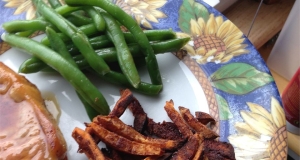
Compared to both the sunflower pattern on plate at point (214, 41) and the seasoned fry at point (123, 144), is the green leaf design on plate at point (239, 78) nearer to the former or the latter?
the sunflower pattern on plate at point (214, 41)

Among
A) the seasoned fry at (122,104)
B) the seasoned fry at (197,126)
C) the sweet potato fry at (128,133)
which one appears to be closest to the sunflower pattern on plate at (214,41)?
the seasoned fry at (197,126)

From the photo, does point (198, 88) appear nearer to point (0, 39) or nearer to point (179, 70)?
point (179, 70)

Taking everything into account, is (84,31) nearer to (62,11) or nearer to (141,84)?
(62,11)

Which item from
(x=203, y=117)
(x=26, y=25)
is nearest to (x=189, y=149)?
(x=203, y=117)

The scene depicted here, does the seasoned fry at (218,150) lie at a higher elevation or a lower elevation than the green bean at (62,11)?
lower

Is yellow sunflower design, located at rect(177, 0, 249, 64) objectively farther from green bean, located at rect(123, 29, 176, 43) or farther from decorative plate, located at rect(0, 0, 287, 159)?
green bean, located at rect(123, 29, 176, 43)

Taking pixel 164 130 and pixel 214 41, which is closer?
pixel 164 130
